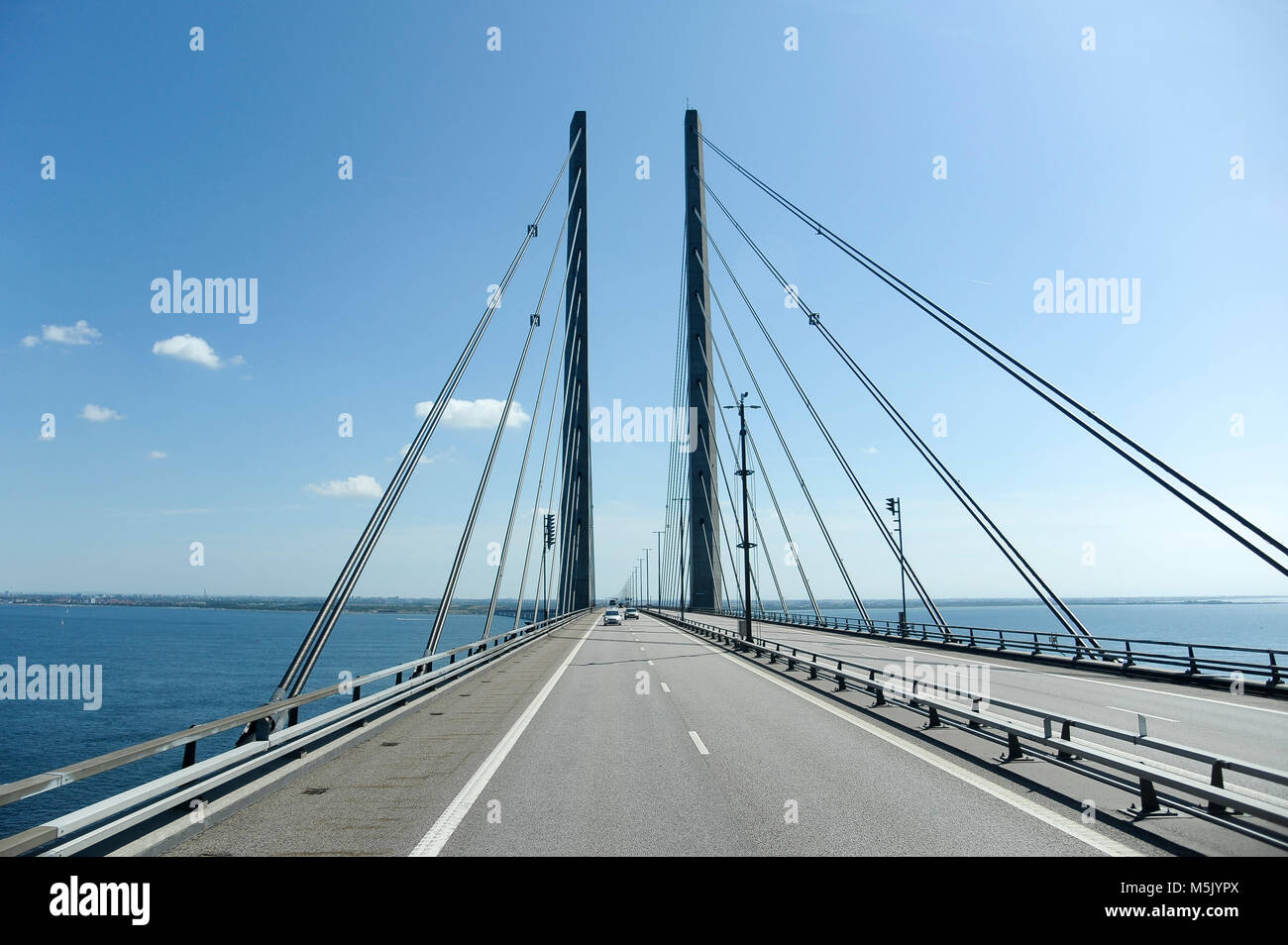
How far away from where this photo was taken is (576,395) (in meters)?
62.9

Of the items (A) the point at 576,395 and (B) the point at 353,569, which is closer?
(B) the point at 353,569

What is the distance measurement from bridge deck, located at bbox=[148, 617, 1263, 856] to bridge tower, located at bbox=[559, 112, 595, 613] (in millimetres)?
42323

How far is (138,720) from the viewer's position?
42.4 metres

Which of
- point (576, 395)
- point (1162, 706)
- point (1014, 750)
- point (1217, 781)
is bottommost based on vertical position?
point (1162, 706)

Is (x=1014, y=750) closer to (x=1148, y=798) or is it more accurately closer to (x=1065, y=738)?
(x=1065, y=738)

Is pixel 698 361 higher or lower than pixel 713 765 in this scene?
higher

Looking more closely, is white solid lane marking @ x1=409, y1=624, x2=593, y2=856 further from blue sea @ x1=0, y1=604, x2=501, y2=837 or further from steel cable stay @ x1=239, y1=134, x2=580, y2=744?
blue sea @ x1=0, y1=604, x2=501, y2=837

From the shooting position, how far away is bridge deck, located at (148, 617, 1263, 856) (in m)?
6.37

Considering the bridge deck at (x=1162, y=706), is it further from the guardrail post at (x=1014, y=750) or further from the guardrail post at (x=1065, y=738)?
the guardrail post at (x=1014, y=750)

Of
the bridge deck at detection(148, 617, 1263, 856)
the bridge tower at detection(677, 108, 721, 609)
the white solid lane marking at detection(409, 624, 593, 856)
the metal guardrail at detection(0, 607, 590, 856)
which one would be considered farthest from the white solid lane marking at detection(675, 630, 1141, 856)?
the bridge tower at detection(677, 108, 721, 609)

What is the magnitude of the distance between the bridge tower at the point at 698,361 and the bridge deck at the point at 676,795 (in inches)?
2104

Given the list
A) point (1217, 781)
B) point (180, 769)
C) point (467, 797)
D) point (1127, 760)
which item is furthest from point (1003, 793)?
point (180, 769)

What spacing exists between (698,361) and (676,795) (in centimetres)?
5965
